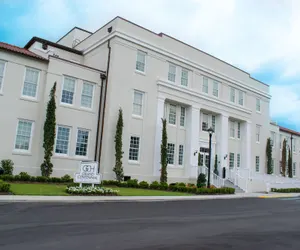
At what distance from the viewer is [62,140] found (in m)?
22.7

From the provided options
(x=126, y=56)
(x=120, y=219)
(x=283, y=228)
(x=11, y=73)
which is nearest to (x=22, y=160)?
(x=11, y=73)

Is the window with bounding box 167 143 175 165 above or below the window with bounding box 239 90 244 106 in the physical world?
below

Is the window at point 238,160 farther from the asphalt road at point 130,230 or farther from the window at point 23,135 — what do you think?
the asphalt road at point 130,230

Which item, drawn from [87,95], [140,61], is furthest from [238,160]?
[87,95]

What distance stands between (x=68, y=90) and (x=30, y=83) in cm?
264

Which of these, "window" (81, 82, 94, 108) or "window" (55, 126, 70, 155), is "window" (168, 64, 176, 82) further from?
"window" (55, 126, 70, 155)

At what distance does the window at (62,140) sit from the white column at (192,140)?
11.0m

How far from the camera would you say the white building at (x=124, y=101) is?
850 inches

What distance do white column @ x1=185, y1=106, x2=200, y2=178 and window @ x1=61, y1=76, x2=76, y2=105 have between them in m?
11.0

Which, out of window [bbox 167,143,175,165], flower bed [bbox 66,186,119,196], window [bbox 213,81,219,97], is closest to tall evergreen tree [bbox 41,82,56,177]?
flower bed [bbox 66,186,119,196]

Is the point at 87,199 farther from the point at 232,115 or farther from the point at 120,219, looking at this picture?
the point at 232,115

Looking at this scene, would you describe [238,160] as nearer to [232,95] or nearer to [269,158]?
[269,158]

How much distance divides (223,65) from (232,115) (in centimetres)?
528

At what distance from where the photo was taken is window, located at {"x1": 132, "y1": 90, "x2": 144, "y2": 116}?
2572 centimetres
